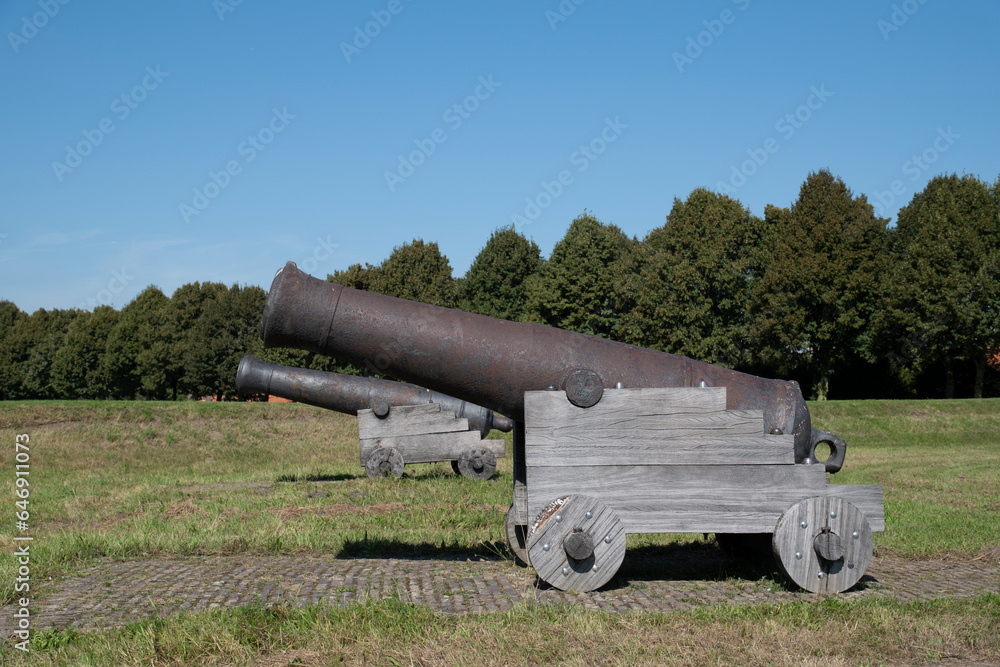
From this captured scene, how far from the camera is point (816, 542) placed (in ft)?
16.6

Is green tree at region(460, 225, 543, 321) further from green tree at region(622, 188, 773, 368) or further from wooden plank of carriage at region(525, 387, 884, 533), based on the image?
wooden plank of carriage at region(525, 387, 884, 533)

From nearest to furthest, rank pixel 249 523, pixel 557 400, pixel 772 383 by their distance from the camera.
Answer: pixel 557 400
pixel 772 383
pixel 249 523

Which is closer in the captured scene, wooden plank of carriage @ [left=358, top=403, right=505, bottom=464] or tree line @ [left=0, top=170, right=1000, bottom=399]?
wooden plank of carriage @ [left=358, top=403, right=505, bottom=464]

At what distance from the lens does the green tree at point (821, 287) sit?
32812 mm

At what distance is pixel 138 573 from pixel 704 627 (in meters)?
4.02

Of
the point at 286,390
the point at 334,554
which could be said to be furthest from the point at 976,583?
the point at 286,390

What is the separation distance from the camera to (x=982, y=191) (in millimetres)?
32906

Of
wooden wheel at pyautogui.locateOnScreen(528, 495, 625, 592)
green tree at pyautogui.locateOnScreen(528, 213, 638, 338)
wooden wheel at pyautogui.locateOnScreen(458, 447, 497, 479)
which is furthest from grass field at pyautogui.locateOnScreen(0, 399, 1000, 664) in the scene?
Answer: green tree at pyautogui.locateOnScreen(528, 213, 638, 338)

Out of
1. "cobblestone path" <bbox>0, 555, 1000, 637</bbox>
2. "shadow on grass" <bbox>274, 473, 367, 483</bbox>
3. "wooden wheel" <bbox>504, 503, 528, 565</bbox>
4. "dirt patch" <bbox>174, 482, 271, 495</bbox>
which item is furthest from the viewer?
"shadow on grass" <bbox>274, 473, 367, 483</bbox>

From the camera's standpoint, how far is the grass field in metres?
3.95

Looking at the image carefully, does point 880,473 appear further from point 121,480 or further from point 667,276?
point 667,276

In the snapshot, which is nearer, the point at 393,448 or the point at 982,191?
the point at 393,448

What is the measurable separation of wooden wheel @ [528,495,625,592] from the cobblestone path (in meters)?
0.11

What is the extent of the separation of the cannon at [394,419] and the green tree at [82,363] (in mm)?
39042
